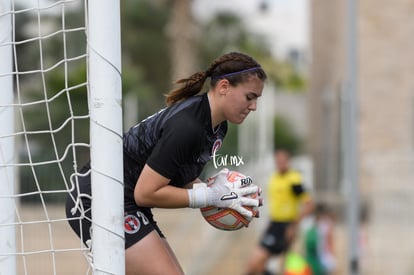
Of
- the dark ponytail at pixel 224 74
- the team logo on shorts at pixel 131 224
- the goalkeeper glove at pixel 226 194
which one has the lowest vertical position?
the team logo on shorts at pixel 131 224

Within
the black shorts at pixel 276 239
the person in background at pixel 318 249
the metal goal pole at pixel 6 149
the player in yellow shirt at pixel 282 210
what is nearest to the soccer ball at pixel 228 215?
the metal goal pole at pixel 6 149

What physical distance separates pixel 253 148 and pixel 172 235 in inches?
362

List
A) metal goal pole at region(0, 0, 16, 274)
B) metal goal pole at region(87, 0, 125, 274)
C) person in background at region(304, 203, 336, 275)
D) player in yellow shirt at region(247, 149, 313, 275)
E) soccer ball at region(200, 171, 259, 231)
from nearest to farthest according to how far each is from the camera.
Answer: metal goal pole at region(87, 0, 125, 274) → soccer ball at region(200, 171, 259, 231) → metal goal pole at region(0, 0, 16, 274) → player in yellow shirt at region(247, 149, 313, 275) → person in background at region(304, 203, 336, 275)

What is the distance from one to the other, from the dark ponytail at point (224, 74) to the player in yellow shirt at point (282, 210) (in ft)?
28.6

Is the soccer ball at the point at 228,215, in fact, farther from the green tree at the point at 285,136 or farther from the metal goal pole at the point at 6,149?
the green tree at the point at 285,136

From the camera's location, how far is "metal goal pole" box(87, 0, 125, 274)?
15.0ft

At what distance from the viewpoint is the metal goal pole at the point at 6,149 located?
16.8ft

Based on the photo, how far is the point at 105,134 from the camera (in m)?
4.57

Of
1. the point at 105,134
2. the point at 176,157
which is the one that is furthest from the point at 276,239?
the point at 105,134

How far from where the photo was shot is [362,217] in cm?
2302

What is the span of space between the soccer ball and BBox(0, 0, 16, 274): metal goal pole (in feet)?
3.45

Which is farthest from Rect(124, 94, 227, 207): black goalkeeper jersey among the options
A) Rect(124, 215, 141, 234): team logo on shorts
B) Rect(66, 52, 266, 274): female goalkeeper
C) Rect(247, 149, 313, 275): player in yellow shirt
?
Rect(247, 149, 313, 275): player in yellow shirt

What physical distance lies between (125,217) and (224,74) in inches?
35.2

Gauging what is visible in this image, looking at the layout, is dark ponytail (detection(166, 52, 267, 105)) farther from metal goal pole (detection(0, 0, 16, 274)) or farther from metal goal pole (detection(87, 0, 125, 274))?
metal goal pole (detection(0, 0, 16, 274))
